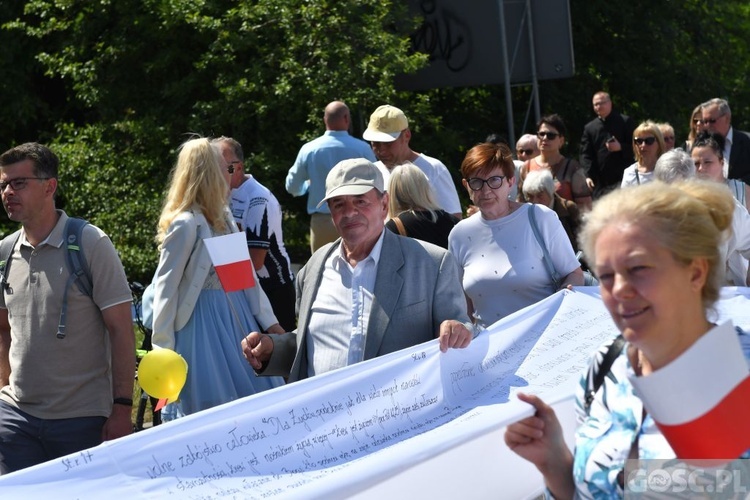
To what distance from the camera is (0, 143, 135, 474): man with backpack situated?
5641 mm

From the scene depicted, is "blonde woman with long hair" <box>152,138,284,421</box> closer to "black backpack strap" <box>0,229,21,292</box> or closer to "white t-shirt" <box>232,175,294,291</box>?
"black backpack strap" <box>0,229,21,292</box>

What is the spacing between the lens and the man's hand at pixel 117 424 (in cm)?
567

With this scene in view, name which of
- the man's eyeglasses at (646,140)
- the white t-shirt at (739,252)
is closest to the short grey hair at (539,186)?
the white t-shirt at (739,252)

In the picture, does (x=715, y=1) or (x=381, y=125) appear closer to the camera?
(x=381, y=125)

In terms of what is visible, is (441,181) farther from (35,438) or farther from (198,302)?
(35,438)

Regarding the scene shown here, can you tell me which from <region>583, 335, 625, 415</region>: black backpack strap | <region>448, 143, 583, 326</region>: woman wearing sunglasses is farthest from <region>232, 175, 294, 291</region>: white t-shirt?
<region>583, 335, 625, 415</region>: black backpack strap

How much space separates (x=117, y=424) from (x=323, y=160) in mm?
5250

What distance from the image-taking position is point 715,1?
21.7 metres

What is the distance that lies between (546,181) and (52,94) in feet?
38.2

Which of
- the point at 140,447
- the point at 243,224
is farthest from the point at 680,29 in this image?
the point at 140,447

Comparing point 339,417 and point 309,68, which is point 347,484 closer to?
point 339,417

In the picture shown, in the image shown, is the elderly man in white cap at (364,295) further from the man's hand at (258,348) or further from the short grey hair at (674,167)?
the short grey hair at (674,167)

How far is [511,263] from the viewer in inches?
247

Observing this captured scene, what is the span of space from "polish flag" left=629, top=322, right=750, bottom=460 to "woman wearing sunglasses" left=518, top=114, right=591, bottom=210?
8593 millimetres
